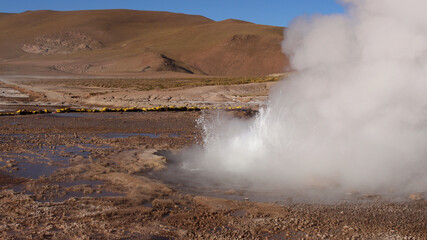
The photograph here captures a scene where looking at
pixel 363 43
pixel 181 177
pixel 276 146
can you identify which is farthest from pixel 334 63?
pixel 181 177

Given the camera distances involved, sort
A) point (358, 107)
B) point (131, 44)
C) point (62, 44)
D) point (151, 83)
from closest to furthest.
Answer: point (358, 107) → point (151, 83) → point (131, 44) → point (62, 44)

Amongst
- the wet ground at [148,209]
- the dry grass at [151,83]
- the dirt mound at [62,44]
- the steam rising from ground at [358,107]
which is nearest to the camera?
the wet ground at [148,209]

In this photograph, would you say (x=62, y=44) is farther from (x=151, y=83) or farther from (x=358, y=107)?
(x=358, y=107)

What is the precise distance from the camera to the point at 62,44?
128 m

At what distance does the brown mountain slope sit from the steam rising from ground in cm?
7822

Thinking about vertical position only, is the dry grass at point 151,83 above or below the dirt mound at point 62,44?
below

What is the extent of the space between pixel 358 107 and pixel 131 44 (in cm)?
11947

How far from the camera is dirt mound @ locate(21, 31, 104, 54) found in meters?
124

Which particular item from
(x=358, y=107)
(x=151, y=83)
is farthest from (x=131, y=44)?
(x=358, y=107)

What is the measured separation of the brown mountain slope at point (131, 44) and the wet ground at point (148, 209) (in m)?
76.7

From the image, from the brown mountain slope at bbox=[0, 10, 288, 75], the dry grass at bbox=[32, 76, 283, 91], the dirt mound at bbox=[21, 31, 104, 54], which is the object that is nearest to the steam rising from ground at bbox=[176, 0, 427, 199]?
the dry grass at bbox=[32, 76, 283, 91]

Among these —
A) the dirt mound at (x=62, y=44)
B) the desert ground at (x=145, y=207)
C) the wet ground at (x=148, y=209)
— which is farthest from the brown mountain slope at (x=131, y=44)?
the wet ground at (x=148, y=209)

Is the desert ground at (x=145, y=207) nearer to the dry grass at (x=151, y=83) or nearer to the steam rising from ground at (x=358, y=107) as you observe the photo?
the steam rising from ground at (x=358, y=107)

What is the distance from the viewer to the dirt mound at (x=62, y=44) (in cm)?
12406
